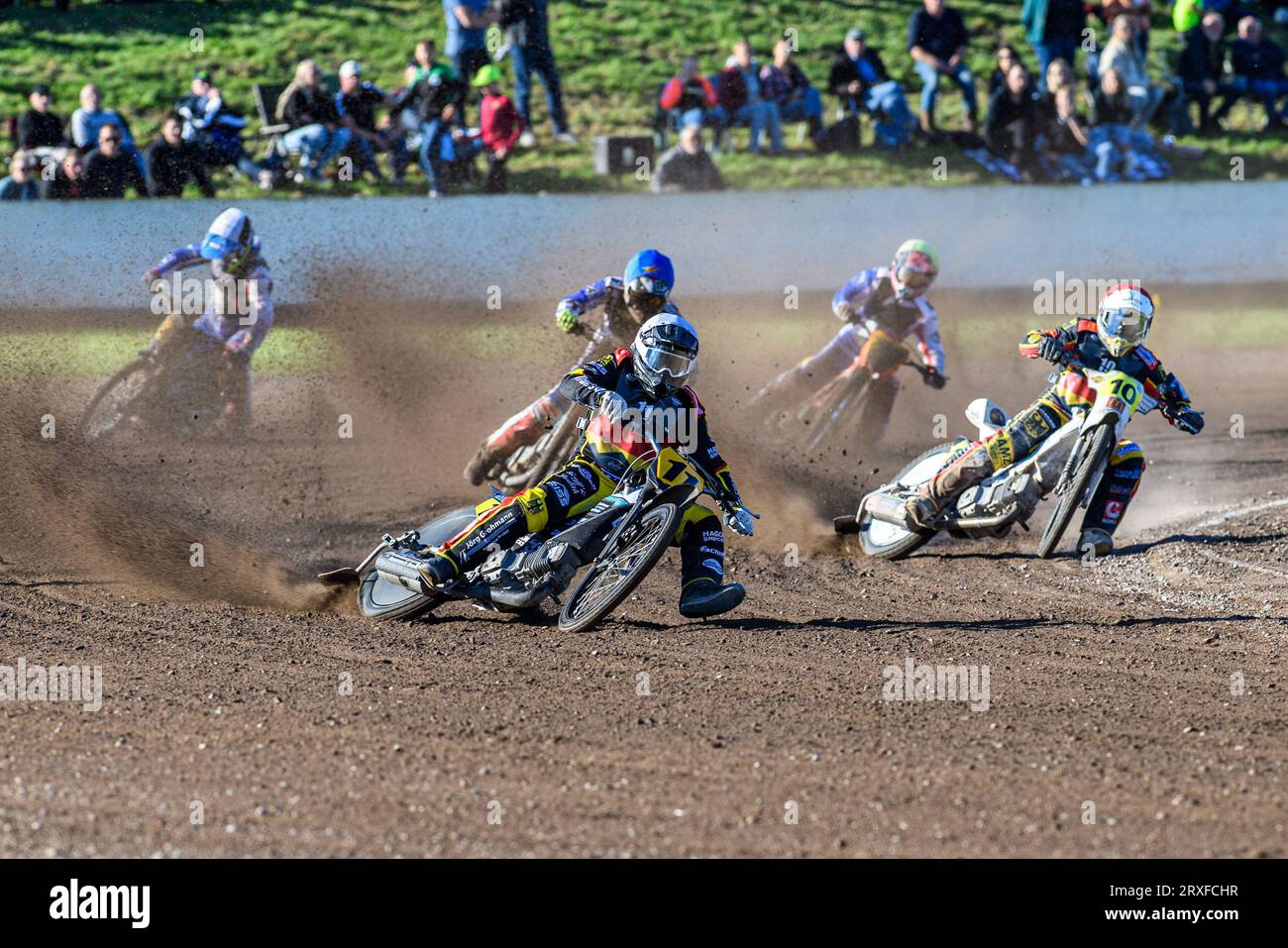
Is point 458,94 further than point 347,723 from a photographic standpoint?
Yes

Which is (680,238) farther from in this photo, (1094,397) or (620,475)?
(620,475)

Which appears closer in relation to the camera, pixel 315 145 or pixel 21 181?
pixel 21 181

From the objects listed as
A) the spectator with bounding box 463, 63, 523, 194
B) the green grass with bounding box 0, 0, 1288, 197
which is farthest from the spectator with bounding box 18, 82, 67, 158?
the spectator with bounding box 463, 63, 523, 194

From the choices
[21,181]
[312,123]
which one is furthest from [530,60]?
[21,181]

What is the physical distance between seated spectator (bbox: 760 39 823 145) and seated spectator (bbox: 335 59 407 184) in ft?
17.6

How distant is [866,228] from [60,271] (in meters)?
9.97

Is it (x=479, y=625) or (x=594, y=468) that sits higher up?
(x=594, y=468)

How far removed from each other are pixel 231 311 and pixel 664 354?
6.15m

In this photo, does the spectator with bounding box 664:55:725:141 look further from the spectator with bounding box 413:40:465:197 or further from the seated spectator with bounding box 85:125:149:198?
the seated spectator with bounding box 85:125:149:198

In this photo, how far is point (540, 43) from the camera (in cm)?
2102

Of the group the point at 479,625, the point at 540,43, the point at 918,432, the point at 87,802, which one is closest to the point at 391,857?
the point at 87,802

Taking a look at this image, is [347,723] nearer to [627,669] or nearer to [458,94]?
[627,669]

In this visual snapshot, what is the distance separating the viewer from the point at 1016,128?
21297 mm

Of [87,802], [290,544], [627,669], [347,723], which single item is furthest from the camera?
[290,544]
